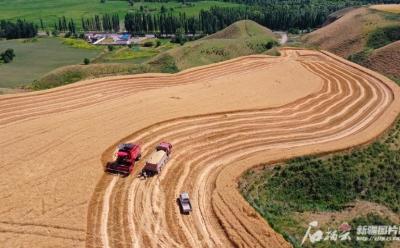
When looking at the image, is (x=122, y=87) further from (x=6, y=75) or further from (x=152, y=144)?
(x=6, y=75)

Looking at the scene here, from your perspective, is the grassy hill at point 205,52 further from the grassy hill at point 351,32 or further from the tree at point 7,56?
the tree at point 7,56

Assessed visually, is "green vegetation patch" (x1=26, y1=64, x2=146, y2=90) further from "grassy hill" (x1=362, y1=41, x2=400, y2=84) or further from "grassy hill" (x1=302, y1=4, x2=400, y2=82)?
"grassy hill" (x1=302, y1=4, x2=400, y2=82)

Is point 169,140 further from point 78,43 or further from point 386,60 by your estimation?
point 78,43

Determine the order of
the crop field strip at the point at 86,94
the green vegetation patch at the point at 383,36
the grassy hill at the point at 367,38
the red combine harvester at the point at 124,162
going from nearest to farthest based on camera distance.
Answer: the red combine harvester at the point at 124,162, the crop field strip at the point at 86,94, the grassy hill at the point at 367,38, the green vegetation patch at the point at 383,36

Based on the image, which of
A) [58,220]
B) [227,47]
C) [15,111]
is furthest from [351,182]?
[227,47]

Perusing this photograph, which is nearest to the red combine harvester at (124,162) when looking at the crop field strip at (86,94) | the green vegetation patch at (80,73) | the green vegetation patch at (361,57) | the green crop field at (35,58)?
the crop field strip at (86,94)

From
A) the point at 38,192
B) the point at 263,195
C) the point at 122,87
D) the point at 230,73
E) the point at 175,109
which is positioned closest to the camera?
the point at 38,192

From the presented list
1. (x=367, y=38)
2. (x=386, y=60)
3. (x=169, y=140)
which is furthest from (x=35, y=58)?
(x=169, y=140)
